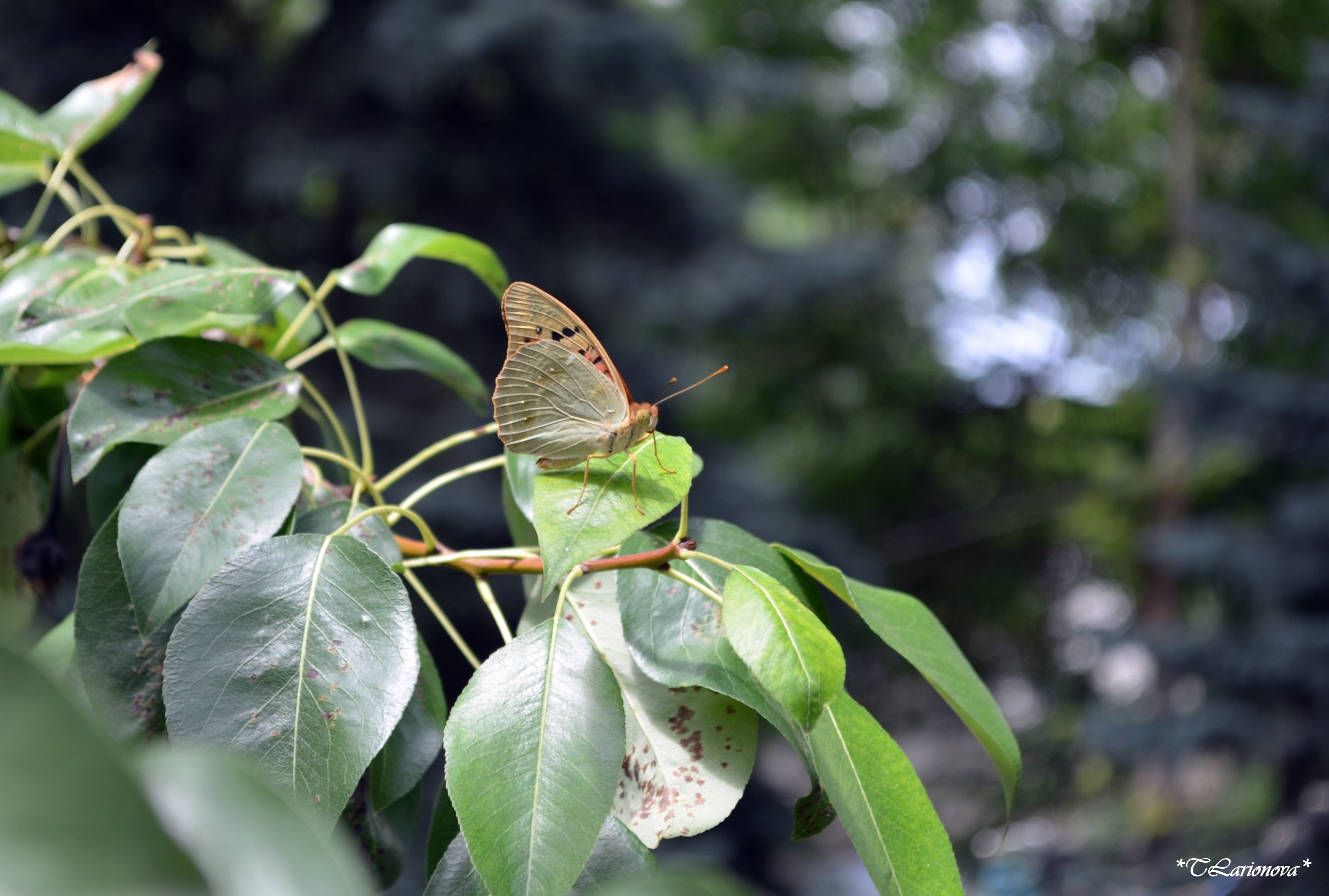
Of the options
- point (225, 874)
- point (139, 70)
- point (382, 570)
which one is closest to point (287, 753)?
point (382, 570)

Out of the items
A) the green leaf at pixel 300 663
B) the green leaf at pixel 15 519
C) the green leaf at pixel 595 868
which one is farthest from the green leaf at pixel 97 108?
the green leaf at pixel 595 868

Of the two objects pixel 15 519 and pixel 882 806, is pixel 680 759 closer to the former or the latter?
pixel 882 806

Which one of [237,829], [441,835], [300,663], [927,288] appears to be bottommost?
[927,288]

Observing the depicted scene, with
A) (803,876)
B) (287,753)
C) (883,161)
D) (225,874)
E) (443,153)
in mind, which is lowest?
(803,876)

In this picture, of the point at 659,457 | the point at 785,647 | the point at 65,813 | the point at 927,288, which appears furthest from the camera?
the point at 927,288

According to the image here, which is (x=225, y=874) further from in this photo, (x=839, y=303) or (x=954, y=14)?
(x=954, y=14)

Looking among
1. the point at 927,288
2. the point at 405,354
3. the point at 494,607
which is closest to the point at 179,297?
the point at 405,354
